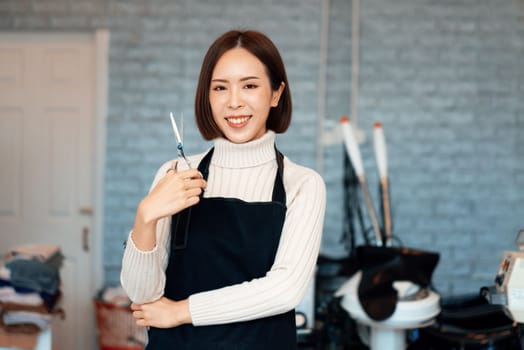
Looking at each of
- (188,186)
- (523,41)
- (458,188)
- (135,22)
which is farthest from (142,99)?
(188,186)

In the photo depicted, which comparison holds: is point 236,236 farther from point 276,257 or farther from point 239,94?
point 239,94

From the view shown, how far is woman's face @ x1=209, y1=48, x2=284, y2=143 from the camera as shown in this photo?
1354mm

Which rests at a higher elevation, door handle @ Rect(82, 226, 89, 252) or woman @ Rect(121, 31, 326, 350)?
woman @ Rect(121, 31, 326, 350)

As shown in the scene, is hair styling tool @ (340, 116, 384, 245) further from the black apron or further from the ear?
the black apron

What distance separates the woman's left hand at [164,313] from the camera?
129 cm

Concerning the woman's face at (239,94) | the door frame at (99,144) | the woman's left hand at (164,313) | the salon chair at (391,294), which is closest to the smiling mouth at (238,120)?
the woman's face at (239,94)

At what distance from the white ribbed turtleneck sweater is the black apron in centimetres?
3

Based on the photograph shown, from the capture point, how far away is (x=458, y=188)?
375cm

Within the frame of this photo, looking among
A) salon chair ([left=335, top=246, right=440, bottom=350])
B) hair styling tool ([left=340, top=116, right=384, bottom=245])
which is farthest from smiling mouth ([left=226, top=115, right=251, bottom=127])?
hair styling tool ([left=340, top=116, right=384, bottom=245])

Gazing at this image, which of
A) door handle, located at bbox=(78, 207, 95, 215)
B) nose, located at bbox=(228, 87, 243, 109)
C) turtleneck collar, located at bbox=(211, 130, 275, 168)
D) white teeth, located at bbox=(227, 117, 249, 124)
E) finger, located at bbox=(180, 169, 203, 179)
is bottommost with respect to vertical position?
door handle, located at bbox=(78, 207, 95, 215)

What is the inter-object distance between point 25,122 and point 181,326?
2.91 meters

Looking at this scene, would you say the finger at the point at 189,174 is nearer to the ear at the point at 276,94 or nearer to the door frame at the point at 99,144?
the ear at the point at 276,94

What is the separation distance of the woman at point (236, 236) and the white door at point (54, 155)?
2589 millimetres

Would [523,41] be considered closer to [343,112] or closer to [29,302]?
[343,112]
